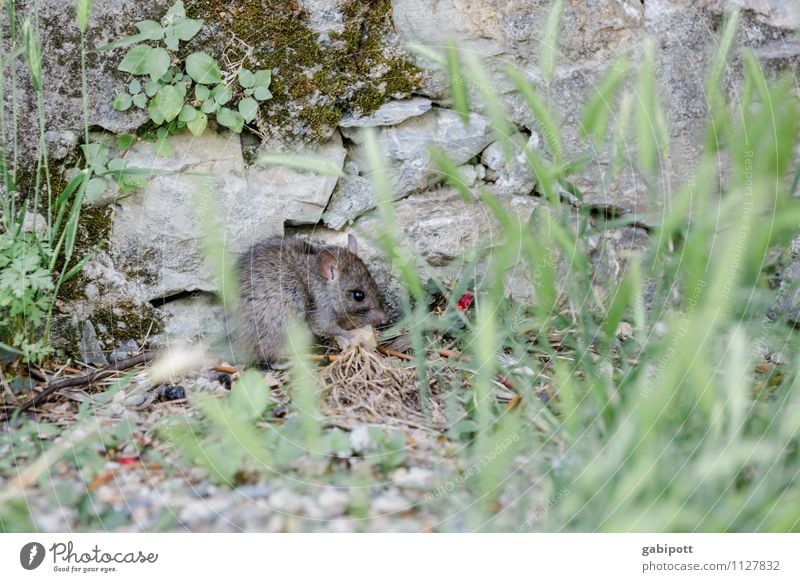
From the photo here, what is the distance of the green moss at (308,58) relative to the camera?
353cm

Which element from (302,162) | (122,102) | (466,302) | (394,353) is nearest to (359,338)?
(394,353)

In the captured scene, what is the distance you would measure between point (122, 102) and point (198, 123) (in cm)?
32

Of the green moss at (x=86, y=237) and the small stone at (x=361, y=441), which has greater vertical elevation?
the green moss at (x=86, y=237)

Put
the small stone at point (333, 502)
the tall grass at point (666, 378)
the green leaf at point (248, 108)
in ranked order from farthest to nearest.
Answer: the green leaf at point (248, 108)
the small stone at point (333, 502)
the tall grass at point (666, 378)

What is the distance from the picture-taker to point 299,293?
12.9 ft

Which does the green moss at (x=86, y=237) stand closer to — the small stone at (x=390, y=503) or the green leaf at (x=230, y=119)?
the green leaf at (x=230, y=119)

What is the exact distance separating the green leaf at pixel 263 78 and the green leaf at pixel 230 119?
0.16 meters

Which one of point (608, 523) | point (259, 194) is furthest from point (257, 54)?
point (608, 523)

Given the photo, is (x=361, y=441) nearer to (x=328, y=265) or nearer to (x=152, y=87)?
(x=328, y=265)

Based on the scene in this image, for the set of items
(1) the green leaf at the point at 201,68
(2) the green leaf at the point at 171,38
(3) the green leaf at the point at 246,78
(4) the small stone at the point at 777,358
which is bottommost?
(4) the small stone at the point at 777,358

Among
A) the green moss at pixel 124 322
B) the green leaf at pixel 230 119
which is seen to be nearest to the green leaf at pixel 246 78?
the green leaf at pixel 230 119

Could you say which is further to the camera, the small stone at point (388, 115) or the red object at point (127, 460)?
the small stone at point (388, 115)

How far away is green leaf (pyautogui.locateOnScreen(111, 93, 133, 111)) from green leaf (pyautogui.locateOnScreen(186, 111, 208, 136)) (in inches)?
10.1

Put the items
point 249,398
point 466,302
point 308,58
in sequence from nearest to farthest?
point 249,398 → point 308,58 → point 466,302
